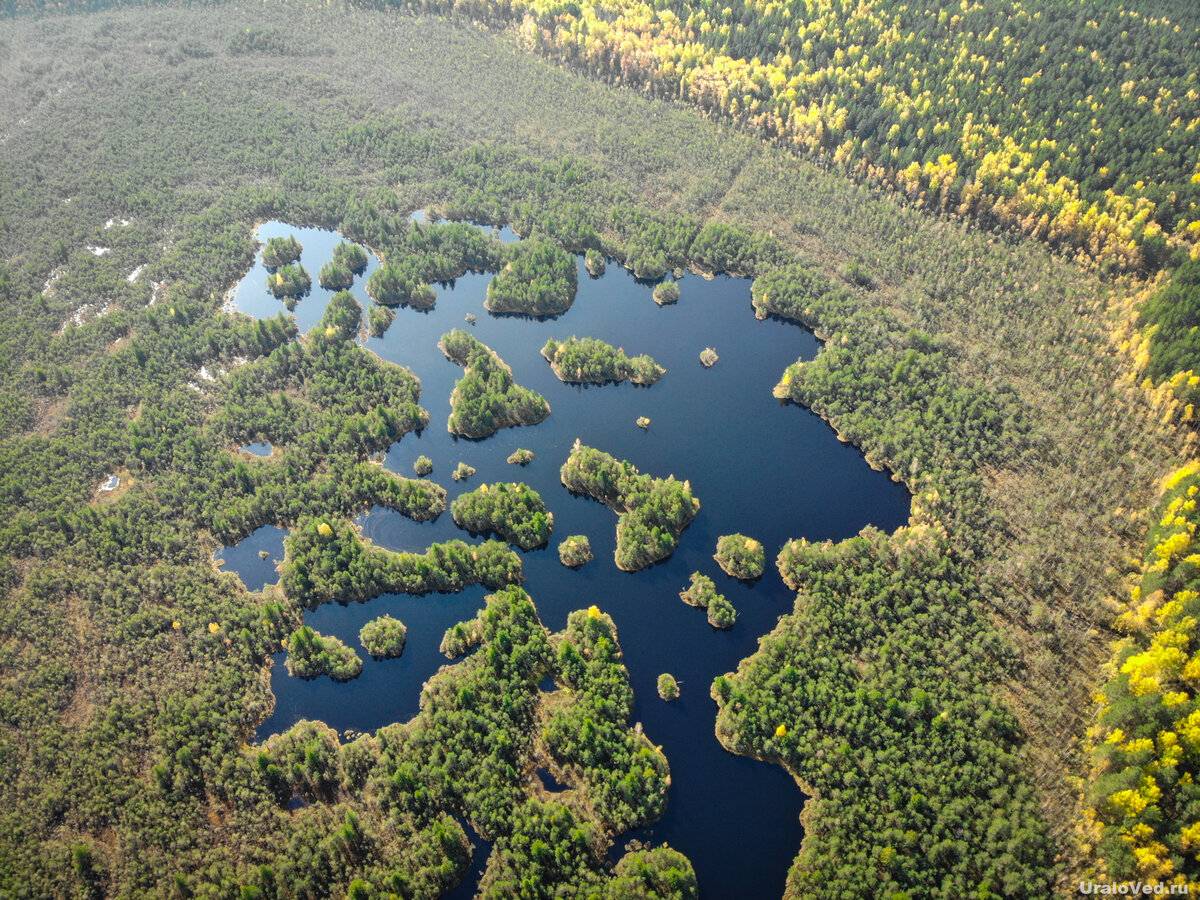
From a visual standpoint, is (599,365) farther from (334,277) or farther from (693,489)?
(334,277)

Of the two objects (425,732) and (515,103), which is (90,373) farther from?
(515,103)

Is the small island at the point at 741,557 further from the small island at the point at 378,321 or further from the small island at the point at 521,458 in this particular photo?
the small island at the point at 378,321

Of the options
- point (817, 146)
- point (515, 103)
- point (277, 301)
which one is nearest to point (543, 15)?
point (515, 103)


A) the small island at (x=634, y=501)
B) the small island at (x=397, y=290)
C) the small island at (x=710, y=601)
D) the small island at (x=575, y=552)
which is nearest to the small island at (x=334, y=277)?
the small island at (x=397, y=290)

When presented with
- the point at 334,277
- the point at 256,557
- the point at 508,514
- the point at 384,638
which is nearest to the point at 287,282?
the point at 334,277

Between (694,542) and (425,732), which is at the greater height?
(694,542)

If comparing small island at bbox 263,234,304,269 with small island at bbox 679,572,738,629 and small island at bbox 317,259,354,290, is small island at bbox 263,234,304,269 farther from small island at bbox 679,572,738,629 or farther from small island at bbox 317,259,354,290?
small island at bbox 679,572,738,629
